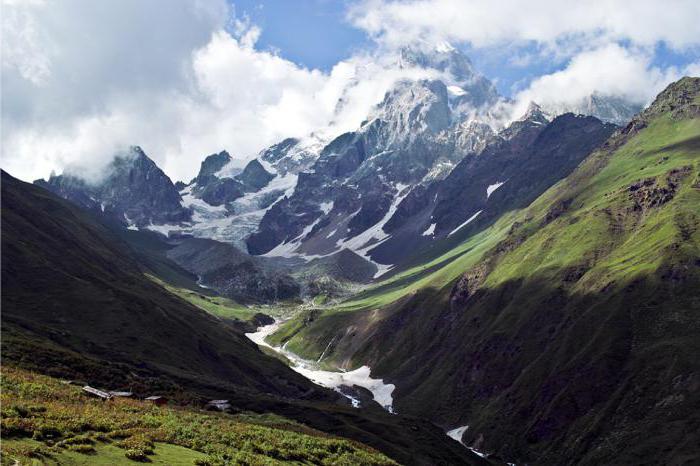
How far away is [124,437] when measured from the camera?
42.4 meters

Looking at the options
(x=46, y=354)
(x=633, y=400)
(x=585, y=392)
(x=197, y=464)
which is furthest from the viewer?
(x=585, y=392)

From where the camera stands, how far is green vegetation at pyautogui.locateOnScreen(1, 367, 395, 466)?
3588cm

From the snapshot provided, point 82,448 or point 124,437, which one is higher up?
point 82,448

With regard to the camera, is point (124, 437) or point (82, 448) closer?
point (82, 448)

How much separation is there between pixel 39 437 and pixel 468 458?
4817 inches

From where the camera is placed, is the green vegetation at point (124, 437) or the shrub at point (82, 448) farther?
the shrub at point (82, 448)

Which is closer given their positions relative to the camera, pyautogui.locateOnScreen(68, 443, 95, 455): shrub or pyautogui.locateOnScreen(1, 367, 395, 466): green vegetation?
pyautogui.locateOnScreen(1, 367, 395, 466): green vegetation

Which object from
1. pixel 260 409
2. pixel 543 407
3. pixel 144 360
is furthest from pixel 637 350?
pixel 144 360

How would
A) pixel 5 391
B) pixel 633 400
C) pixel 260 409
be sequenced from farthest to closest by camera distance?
1. pixel 633 400
2. pixel 260 409
3. pixel 5 391

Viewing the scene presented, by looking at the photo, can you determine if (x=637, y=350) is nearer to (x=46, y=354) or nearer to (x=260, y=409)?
Result: (x=260, y=409)

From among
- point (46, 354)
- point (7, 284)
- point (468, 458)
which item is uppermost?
point (7, 284)

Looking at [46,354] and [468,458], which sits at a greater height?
[46,354]

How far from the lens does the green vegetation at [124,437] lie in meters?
35.9

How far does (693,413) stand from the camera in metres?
146
